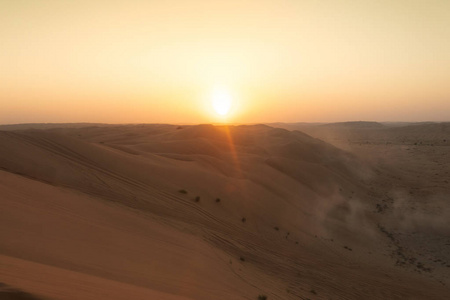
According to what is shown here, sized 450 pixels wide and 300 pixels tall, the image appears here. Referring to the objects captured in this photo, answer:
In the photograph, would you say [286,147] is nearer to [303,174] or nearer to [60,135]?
[303,174]

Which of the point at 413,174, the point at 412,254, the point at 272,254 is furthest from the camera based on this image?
the point at 413,174

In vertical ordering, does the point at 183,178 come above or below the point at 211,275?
above

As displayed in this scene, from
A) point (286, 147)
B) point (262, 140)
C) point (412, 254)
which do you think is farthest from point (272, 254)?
→ point (262, 140)

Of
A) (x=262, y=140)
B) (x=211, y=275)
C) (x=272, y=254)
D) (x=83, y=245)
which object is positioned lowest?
(x=272, y=254)

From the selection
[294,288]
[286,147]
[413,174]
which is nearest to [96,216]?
[294,288]

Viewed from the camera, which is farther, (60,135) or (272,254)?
(60,135)

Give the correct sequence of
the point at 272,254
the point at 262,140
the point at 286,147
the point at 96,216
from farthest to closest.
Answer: the point at 262,140, the point at 286,147, the point at 272,254, the point at 96,216
